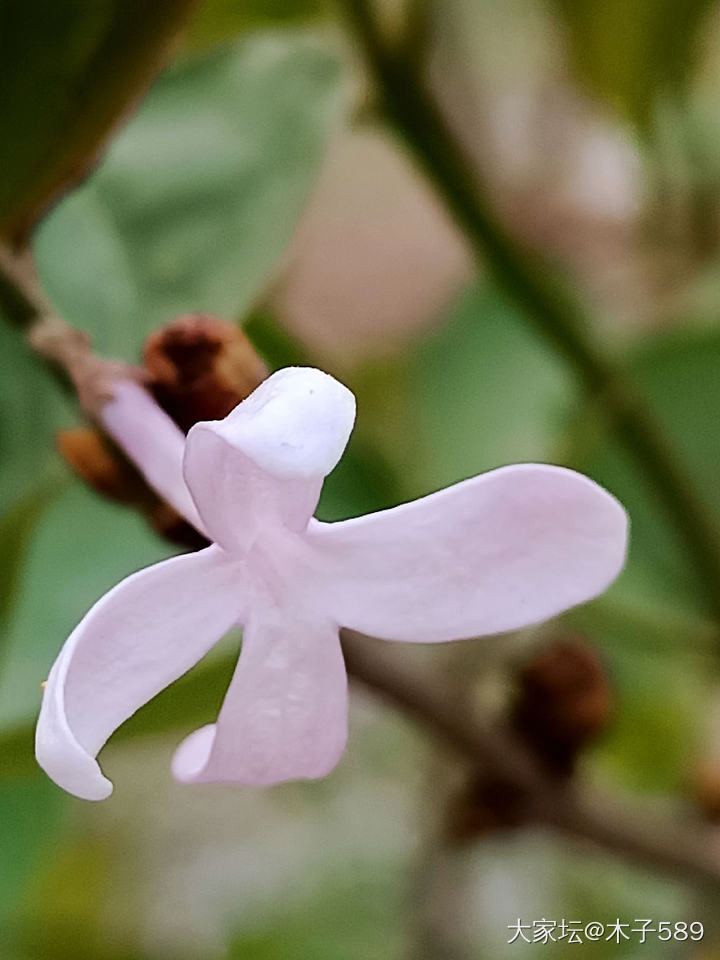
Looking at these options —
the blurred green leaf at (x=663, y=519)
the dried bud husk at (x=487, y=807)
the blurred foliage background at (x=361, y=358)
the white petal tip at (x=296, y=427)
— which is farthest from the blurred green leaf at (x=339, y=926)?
the white petal tip at (x=296, y=427)

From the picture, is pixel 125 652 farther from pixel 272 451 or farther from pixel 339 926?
pixel 339 926

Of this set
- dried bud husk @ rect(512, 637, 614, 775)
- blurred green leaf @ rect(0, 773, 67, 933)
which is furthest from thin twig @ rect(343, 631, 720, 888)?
blurred green leaf @ rect(0, 773, 67, 933)

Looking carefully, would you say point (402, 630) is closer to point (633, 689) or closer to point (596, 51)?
point (596, 51)

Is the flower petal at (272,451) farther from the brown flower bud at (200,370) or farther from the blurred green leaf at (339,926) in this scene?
the blurred green leaf at (339,926)

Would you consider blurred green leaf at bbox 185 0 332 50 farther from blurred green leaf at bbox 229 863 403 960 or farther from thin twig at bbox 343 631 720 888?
blurred green leaf at bbox 229 863 403 960

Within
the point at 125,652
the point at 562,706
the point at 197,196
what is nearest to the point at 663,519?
the point at 562,706
